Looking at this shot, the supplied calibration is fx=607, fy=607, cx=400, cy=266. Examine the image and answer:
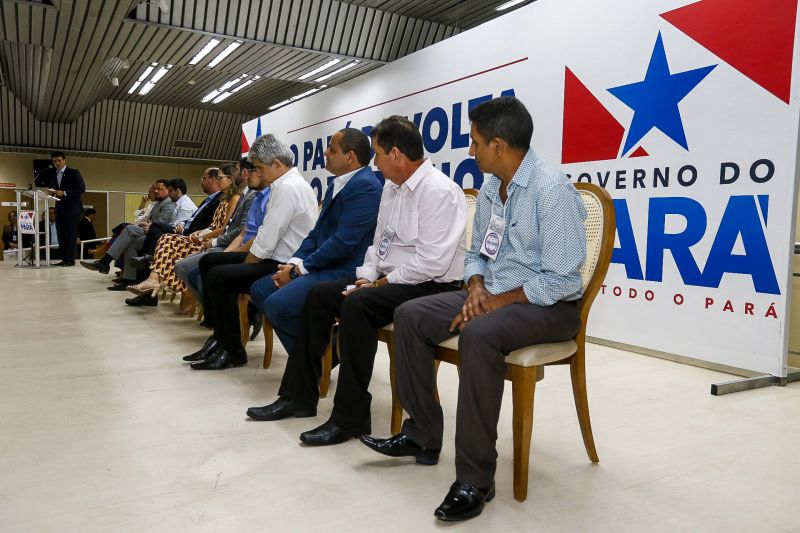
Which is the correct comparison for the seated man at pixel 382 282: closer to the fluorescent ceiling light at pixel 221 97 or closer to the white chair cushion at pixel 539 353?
the white chair cushion at pixel 539 353

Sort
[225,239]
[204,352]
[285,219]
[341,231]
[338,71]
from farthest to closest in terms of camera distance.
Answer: [338,71]
[225,239]
[204,352]
[285,219]
[341,231]

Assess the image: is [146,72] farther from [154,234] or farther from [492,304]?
[492,304]

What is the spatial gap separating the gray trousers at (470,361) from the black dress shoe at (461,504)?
0.08ft

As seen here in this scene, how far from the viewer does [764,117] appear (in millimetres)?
3037

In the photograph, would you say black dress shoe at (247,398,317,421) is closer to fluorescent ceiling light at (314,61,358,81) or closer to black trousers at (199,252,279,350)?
black trousers at (199,252,279,350)

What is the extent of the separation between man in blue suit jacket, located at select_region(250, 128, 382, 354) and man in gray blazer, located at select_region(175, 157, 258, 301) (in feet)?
4.48

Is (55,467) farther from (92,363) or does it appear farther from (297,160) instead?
(297,160)

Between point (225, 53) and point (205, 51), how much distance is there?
0.88ft

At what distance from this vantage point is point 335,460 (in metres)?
1.97

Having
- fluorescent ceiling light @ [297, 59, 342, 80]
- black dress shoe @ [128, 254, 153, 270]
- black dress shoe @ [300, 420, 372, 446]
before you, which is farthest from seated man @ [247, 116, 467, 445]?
fluorescent ceiling light @ [297, 59, 342, 80]

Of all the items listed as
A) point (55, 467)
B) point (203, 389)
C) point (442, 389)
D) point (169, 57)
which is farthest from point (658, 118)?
point (169, 57)

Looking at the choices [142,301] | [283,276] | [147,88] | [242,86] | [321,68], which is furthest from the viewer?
[147,88]

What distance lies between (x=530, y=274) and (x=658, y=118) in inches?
89.1

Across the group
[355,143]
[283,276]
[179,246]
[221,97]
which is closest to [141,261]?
[179,246]
